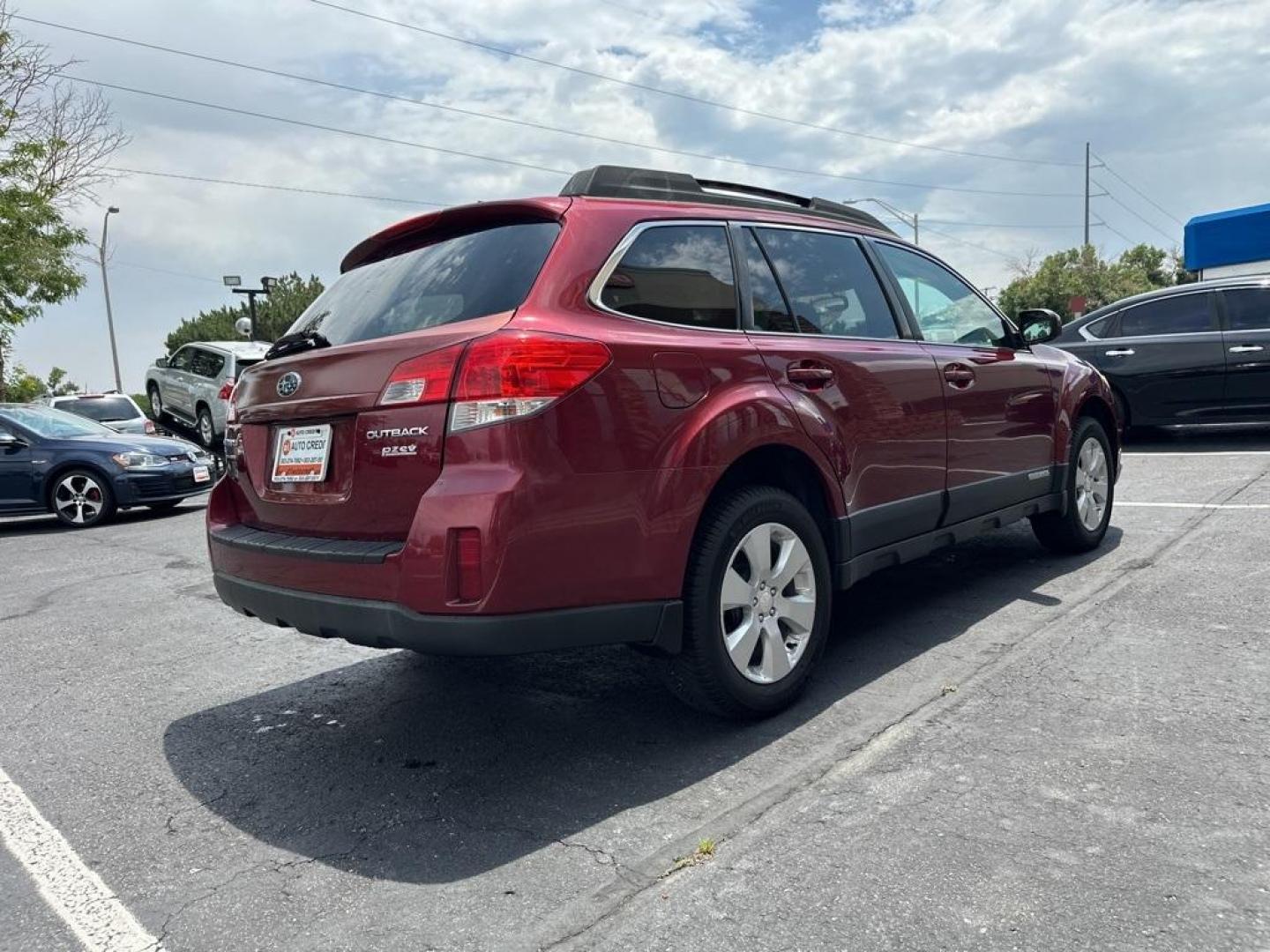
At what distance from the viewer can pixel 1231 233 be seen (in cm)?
1520

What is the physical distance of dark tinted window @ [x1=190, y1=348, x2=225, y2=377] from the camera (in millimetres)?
15742

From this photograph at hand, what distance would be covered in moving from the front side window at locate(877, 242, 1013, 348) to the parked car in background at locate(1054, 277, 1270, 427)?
4541 mm

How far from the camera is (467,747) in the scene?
10.8 feet

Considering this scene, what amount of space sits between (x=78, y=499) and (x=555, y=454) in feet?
29.9

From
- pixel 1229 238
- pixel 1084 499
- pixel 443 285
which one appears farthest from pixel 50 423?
pixel 1229 238

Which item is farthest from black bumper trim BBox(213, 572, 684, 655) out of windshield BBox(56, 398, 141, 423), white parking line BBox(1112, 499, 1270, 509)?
windshield BBox(56, 398, 141, 423)

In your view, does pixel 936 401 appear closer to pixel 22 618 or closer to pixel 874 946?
pixel 874 946

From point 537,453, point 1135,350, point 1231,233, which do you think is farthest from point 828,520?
point 1231,233

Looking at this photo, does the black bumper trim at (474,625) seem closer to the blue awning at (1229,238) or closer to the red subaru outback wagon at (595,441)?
the red subaru outback wagon at (595,441)

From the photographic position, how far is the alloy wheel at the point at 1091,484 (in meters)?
5.45

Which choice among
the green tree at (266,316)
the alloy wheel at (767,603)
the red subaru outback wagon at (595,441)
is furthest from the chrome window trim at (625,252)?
the green tree at (266,316)

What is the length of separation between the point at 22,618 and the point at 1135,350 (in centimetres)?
973

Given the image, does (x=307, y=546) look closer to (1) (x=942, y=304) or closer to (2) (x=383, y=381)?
(2) (x=383, y=381)

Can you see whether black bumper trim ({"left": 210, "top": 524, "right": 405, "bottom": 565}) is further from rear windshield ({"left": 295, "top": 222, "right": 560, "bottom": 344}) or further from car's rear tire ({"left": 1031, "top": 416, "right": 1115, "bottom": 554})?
car's rear tire ({"left": 1031, "top": 416, "right": 1115, "bottom": 554})
